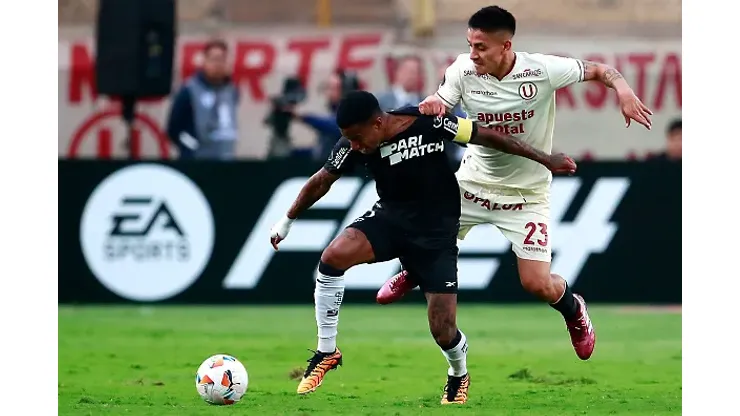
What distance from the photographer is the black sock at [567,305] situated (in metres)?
10.6

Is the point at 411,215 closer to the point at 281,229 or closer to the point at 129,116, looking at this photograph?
the point at 281,229

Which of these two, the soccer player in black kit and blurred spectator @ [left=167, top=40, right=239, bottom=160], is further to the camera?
blurred spectator @ [left=167, top=40, right=239, bottom=160]

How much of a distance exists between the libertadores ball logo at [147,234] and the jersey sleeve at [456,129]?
7335 mm

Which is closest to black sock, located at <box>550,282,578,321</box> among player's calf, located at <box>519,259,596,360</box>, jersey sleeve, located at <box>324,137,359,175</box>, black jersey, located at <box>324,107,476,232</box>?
player's calf, located at <box>519,259,596,360</box>

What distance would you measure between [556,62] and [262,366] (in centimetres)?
395

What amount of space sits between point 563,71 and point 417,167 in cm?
133

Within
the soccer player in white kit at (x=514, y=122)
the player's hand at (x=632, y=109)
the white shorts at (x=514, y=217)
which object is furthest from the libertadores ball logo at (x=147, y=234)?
the player's hand at (x=632, y=109)

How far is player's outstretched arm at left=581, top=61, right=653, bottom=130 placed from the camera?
30.8 ft

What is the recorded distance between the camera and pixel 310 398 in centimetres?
998

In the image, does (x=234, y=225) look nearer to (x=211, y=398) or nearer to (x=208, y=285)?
(x=208, y=285)

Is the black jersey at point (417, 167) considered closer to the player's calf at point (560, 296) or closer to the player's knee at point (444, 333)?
the player's knee at point (444, 333)

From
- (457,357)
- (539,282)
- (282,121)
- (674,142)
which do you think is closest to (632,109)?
(539,282)

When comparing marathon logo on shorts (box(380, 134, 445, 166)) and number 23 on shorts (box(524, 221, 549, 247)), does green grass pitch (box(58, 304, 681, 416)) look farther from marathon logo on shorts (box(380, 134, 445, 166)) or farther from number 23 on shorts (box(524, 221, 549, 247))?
marathon logo on shorts (box(380, 134, 445, 166))

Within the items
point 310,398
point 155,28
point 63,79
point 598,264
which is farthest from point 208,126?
point 310,398
